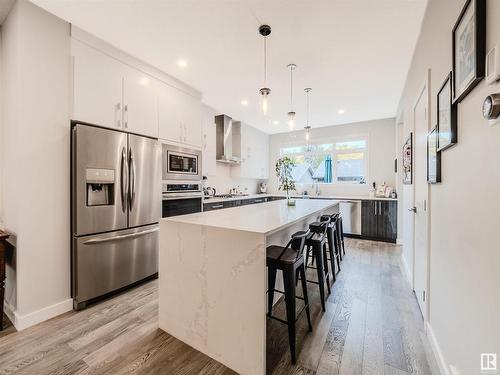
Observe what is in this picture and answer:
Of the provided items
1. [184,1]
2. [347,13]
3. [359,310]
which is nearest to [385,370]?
[359,310]

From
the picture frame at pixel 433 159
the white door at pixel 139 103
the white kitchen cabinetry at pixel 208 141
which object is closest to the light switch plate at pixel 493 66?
the picture frame at pixel 433 159

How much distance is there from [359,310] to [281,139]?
5.24 meters

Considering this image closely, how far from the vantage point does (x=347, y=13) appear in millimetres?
2045

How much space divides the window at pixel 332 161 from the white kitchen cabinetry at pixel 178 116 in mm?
2787

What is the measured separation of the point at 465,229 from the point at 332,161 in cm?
513

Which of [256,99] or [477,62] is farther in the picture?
[256,99]

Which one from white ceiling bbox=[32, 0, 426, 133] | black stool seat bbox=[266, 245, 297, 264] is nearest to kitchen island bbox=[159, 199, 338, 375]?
black stool seat bbox=[266, 245, 297, 264]

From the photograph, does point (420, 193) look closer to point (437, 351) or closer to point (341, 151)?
point (437, 351)

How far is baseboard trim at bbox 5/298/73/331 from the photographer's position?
1.98 meters

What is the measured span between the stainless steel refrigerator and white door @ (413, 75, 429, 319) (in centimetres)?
291

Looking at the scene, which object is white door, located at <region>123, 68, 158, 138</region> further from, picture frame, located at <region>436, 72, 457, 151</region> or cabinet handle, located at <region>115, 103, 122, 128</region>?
picture frame, located at <region>436, 72, 457, 151</region>

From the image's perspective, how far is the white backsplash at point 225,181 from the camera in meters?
5.27

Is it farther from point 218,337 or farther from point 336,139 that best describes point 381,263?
point 336,139

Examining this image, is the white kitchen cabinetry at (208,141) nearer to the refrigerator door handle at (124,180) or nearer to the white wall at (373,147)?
the refrigerator door handle at (124,180)
